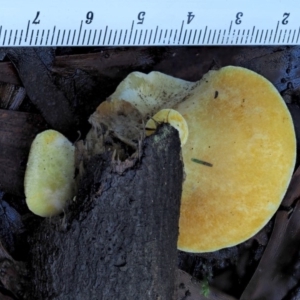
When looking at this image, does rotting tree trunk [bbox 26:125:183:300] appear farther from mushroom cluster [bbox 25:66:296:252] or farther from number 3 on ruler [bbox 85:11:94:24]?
number 3 on ruler [bbox 85:11:94:24]

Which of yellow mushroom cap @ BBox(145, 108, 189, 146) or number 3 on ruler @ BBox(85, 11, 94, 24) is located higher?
number 3 on ruler @ BBox(85, 11, 94, 24)

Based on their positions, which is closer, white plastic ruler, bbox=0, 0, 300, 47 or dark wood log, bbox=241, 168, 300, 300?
white plastic ruler, bbox=0, 0, 300, 47

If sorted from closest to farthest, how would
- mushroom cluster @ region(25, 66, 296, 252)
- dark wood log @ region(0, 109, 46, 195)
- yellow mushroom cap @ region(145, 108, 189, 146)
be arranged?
yellow mushroom cap @ region(145, 108, 189, 146) → mushroom cluster @ region(25, 66, 296, 252) → dark wood log @ region(0, 109, 46, 195)

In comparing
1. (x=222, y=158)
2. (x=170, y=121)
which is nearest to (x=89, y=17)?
(x=170, y=121)

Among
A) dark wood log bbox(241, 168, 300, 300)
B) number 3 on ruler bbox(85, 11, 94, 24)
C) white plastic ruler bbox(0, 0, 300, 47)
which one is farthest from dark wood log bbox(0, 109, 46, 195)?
dark wood log bbox(241, 168, 300, 300)

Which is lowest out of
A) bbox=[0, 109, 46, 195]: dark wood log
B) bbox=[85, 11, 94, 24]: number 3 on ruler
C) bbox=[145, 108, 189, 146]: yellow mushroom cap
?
bbox=[0, 109, 46, 195]: dark wood log

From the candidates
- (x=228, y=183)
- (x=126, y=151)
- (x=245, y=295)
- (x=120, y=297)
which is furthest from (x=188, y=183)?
(x=245, y=295)

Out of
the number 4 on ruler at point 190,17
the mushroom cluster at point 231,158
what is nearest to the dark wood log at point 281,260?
the mushroom cluster at point 231,158

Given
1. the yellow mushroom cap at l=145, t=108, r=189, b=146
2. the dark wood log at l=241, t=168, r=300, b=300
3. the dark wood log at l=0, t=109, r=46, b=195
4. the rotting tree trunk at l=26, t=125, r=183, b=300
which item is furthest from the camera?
the dark wood log at l=241, t=168, r=300, b=300

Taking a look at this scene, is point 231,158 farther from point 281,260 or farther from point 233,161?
point 281,260
